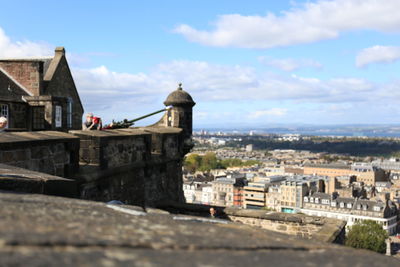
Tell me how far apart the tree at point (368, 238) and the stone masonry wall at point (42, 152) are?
5392cm

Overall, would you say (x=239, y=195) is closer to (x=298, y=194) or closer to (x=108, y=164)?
(x=298, y=194)

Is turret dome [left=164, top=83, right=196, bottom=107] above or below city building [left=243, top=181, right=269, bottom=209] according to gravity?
above

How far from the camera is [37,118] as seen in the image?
15125 mm

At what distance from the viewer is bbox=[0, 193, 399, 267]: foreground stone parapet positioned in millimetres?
1383

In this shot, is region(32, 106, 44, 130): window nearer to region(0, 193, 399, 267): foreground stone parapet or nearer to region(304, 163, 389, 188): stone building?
region(0, 193, 399, 267): foreground stone parapet

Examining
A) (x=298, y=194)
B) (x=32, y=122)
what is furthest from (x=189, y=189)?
(x=32, y=122)

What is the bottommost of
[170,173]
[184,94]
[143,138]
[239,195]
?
[239,195]

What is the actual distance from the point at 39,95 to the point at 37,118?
1.76m

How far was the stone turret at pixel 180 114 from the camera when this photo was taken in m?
11.5

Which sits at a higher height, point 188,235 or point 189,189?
point 188,235

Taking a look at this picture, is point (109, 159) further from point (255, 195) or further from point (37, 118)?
point (255, 195)

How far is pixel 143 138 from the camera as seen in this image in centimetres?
877

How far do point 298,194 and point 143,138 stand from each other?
3623 inches

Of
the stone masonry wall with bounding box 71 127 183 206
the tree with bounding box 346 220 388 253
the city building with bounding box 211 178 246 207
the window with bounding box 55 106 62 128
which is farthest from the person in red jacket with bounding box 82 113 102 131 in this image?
the city building with bounding box 211 178 246 207
